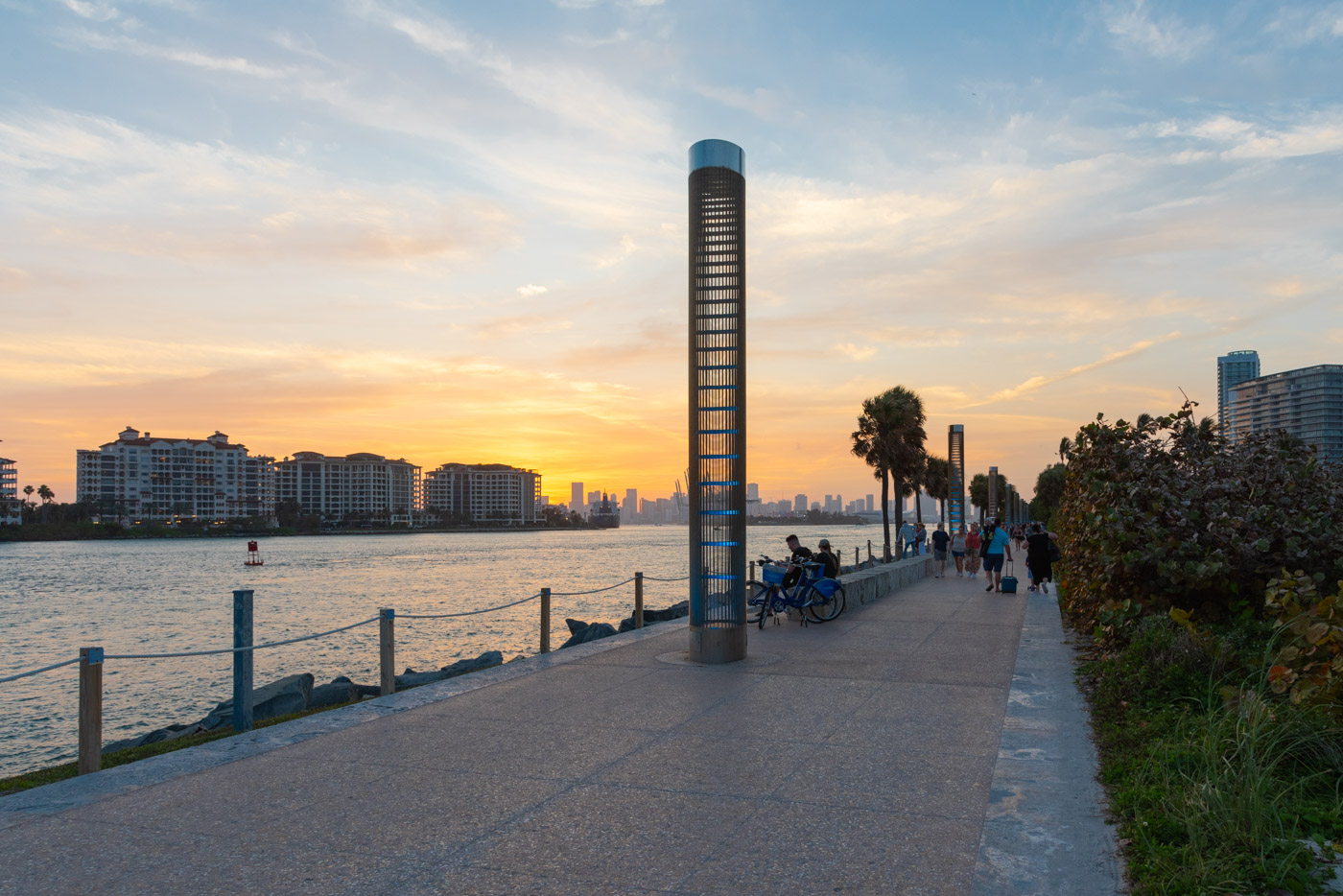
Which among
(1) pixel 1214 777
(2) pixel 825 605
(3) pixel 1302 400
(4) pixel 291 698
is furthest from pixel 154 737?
(3) pixel 1302 400

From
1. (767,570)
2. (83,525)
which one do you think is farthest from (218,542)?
(767,570)

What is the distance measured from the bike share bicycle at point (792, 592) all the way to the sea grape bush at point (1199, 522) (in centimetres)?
382

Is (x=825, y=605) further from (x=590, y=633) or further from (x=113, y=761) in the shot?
(x=113, y=761)

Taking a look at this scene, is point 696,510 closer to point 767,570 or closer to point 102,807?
point 767,570

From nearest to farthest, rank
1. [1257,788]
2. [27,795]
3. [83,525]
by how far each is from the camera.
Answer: [1257,788]
[27,795]
[83,525]

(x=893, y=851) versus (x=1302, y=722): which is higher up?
(x=1302, y=722)

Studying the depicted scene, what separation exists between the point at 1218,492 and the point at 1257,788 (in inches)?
267

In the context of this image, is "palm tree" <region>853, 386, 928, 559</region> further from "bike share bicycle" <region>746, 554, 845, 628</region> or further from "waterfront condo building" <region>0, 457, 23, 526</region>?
"waterfront condo building" <region>0, 457, 23, 526</region>

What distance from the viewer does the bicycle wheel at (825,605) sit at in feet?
46.1

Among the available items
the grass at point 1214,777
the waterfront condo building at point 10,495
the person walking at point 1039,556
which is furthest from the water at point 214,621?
the waterfront condo building at point 10,495

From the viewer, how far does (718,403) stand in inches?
414

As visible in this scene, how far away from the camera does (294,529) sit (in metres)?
191

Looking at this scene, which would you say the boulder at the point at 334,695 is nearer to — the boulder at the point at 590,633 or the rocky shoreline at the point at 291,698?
the rocky shoreline at the point at 291,698

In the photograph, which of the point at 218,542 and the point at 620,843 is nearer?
the point at 620,843
